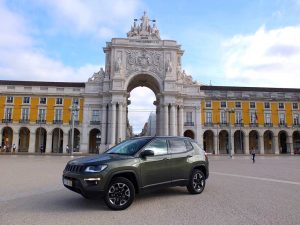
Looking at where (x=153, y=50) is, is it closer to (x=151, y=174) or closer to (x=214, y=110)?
(x=214, y=110)

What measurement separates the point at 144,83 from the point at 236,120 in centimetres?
2141

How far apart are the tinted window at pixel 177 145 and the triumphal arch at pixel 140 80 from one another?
149 feet

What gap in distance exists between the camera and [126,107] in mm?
58625

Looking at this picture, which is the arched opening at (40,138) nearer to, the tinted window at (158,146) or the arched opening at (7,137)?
the arched opening at (7,137)

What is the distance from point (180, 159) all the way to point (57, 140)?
183 feet

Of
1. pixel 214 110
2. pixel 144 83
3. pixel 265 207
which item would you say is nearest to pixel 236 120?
pixel 214 110

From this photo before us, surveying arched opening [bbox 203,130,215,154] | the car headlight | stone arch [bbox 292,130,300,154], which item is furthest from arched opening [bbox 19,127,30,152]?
stone arch [bbox 292,130,300,154]

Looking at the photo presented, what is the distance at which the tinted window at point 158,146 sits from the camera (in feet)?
26.8

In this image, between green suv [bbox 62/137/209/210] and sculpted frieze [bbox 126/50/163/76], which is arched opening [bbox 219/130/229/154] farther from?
green suv [bbox 62/137/209/210]

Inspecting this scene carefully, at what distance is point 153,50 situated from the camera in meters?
58.3

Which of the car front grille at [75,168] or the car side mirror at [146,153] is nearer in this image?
the car front grille at [75,168]

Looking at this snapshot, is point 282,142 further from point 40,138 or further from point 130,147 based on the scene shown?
point 130,147

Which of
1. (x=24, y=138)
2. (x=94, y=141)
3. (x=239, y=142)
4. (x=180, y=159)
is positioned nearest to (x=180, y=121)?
(x=239, y=142)

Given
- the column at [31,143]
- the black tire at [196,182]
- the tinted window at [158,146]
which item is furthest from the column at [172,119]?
the tinted window at [158,146]
